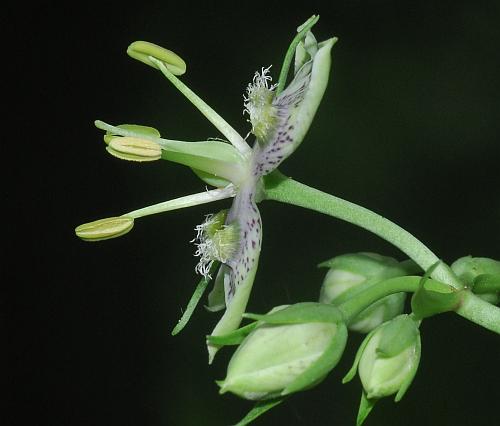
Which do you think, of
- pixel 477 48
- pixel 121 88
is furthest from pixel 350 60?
pixel 121 88

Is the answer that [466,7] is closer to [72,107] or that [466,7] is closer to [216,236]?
[72,107]

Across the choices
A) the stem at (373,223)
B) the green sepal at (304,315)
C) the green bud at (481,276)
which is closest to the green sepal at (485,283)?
the green bud at (481,276)

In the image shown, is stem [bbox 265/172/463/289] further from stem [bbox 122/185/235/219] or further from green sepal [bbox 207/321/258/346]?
green sepal [bbox 207/321/258/346]

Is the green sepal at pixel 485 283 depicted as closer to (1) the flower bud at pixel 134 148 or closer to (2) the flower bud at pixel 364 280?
(2) the flower bud at pixel 364 280

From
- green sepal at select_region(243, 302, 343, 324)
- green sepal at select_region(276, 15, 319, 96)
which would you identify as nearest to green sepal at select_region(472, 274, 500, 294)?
green sepal at select_region(243, 302, 343, 324)

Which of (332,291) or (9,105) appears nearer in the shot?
(332,291)
